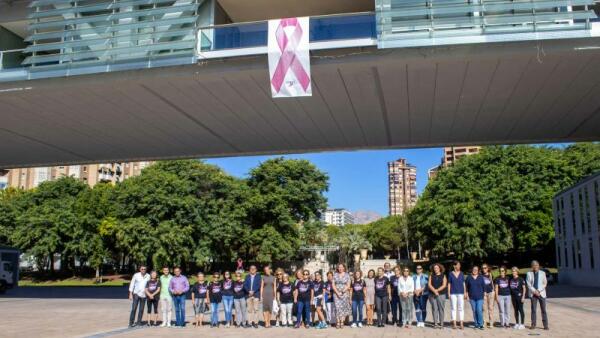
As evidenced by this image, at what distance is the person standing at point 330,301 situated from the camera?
13.5 m

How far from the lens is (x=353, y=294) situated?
44.1 feet

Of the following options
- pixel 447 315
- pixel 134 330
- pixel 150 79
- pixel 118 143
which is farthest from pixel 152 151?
pixel 447 315

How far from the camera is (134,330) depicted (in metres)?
12.8

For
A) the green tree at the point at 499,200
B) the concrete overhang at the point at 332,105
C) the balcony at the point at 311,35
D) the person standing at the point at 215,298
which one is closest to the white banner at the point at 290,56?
the balcony at the point at 311,35

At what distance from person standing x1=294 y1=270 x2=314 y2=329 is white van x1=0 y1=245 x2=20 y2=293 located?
2543cm

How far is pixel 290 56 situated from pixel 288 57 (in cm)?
7

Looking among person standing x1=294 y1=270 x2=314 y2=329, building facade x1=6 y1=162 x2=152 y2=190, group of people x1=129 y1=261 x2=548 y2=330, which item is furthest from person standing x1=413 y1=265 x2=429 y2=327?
building facade x1=6 y1=162 x2=152 y2=190

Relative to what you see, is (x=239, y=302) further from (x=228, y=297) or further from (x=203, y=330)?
(x=203, y=330)

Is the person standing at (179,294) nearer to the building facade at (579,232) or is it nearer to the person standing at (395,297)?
the person standing at (395,297)

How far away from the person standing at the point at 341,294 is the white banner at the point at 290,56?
466 centimetres

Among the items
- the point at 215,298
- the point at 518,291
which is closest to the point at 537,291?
the point at 518,291

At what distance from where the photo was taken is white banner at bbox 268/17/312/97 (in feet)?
44.6

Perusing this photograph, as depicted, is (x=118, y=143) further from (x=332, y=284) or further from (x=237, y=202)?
(x=237, y=202)

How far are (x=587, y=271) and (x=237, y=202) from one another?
30.5 metres
